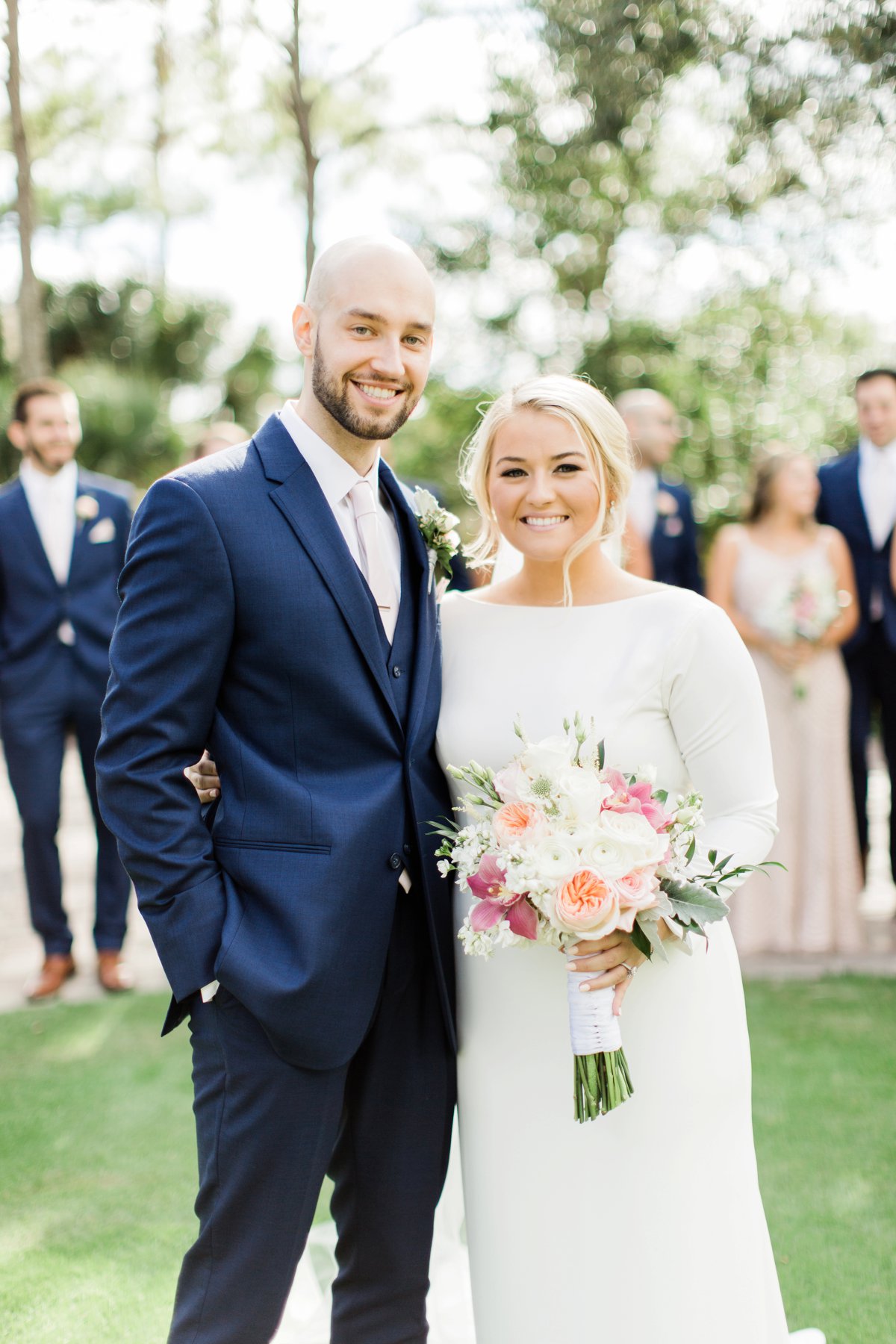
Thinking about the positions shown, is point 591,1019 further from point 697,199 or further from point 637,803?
point 697,199

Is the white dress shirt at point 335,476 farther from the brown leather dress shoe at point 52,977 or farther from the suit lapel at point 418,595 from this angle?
the brown leather dress shoe at point 52,977

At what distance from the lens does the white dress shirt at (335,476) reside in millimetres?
2508

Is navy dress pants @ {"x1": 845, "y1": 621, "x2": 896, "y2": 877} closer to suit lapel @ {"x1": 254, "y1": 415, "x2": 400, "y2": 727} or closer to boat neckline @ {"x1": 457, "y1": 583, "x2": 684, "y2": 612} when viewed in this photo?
boat neckline @ {"x1": 457, "y1": 583, "x2": 684, "y2": 612}

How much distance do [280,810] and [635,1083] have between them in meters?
0.91

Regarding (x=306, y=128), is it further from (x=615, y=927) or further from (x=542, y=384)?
(x=615, y=927)

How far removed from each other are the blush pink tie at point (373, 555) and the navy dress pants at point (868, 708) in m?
4.25

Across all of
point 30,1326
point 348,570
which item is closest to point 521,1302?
point 30,1326

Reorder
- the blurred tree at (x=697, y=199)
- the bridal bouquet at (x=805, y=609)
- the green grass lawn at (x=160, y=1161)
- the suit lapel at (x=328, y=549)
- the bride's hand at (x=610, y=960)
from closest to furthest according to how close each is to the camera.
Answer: the bride's hand at (x=610, y=960)
the suit lapel at (x=328, y=549)
the green grass lawn at (x=160, y=1161)
the bridal bouquet at (x=805, y=609)
the blurred tree at (x=697, y=199)

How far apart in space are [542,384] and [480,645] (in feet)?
1.93

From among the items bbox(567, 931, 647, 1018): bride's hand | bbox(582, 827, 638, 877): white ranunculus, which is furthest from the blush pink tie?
bbox(567, 931, 647, 1018): bride's hand

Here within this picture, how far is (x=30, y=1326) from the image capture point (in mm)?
3049

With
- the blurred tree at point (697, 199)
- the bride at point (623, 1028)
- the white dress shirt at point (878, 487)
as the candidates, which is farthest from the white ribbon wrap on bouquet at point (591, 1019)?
the blurred tree at point (697, 199)

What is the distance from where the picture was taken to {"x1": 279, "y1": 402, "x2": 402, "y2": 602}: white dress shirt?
2508 mm

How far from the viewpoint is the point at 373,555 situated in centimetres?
254
